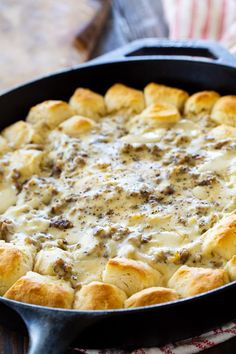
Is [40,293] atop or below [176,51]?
below

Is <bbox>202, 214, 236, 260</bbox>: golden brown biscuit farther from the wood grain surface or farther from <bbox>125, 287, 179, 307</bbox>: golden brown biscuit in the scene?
the wood grain surface

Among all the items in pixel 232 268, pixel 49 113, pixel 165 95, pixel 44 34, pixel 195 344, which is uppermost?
pixel 44 34

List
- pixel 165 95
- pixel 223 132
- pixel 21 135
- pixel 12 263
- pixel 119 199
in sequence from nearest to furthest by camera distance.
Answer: pixel 12 263
pixel 119 199
pixel 223 132
pixel 21 135
pixel 165 95

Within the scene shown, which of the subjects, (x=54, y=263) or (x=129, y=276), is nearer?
(x=129, y=276)

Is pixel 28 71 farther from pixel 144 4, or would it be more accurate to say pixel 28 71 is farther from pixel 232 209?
pixel 232 209

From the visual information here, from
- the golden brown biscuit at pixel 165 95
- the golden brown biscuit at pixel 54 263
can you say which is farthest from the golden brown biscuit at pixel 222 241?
the golden brown biscuit at pixel 165 95

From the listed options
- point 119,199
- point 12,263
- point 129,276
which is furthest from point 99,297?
point 119,199

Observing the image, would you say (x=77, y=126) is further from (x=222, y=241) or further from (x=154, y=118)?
(x=222, y=241)

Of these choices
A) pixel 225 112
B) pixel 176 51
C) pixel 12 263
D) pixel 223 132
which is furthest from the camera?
pixel 176 51
